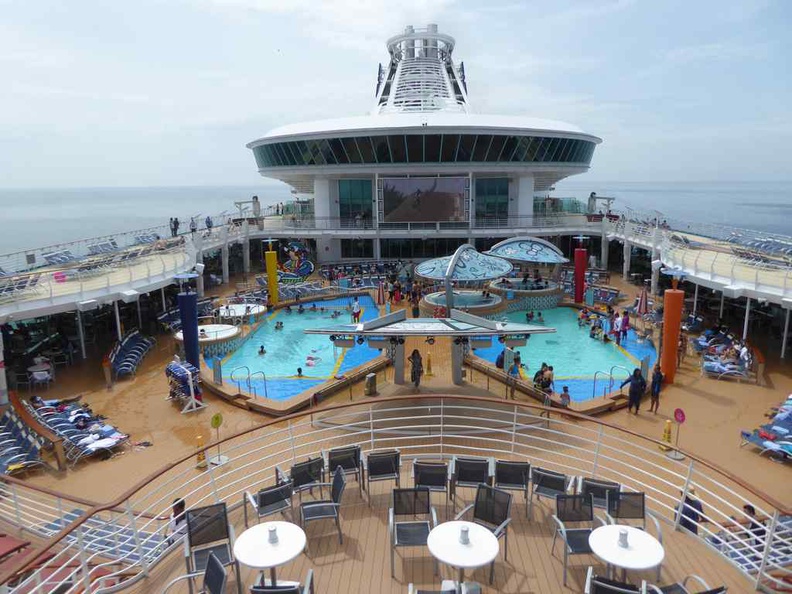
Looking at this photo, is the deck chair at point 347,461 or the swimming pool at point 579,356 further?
the swimming pool at point 579,356

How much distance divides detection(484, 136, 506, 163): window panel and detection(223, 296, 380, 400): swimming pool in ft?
44.1

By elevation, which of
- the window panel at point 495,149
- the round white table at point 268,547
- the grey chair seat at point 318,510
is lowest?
the grey chair seat at point 318,510

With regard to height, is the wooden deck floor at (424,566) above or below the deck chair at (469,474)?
below

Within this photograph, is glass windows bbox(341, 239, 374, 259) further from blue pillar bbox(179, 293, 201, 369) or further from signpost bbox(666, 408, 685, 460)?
signpost bbox(666, 408, 685, 460)

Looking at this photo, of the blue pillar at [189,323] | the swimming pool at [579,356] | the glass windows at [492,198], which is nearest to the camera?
the blue pillar at [189,323]

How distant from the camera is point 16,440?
35.5 feet

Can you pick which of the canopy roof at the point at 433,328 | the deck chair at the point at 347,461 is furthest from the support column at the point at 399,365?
the deck chair at the point at 347,461

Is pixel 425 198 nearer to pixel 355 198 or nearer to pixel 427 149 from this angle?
pixel 427 149

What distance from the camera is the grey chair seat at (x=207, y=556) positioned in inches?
223

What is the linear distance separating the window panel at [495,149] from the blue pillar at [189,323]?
21118 mm

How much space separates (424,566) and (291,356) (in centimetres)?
1273

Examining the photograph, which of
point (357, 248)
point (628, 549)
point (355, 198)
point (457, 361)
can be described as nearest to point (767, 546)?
point (628, 549)

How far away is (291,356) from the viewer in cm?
1803

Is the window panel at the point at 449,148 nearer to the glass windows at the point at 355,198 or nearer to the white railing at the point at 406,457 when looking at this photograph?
the glass windows at the point at 355,198
